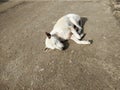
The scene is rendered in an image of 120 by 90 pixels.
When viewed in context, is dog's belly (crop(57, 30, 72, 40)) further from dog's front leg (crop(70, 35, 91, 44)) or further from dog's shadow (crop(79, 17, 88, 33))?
dog's shadow (crop(79, 17, 88, 33))

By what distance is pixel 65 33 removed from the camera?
5.39m

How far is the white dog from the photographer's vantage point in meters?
4.93

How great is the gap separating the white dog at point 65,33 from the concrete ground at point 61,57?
19 centimetres

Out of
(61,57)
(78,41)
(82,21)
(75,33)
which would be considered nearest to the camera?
(61,57)

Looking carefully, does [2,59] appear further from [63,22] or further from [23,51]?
[63,22]

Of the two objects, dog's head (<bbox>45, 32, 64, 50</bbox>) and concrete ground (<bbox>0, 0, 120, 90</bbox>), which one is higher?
dog's head (<bbox>45, 32, 64, 50</bbox>)

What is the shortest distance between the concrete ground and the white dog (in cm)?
19

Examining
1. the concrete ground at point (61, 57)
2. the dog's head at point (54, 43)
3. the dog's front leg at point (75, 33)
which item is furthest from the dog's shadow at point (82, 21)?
the dog's head at point (54, 43)

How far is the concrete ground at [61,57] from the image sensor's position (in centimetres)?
412

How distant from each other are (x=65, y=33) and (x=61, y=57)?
0.91 m

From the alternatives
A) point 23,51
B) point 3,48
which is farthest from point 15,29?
point 23,51

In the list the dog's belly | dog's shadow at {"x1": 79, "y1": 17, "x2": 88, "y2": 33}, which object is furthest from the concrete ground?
the dog's belly

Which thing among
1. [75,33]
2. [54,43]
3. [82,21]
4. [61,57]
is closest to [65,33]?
[75,33]

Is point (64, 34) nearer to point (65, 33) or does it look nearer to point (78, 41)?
point (65, 33)
